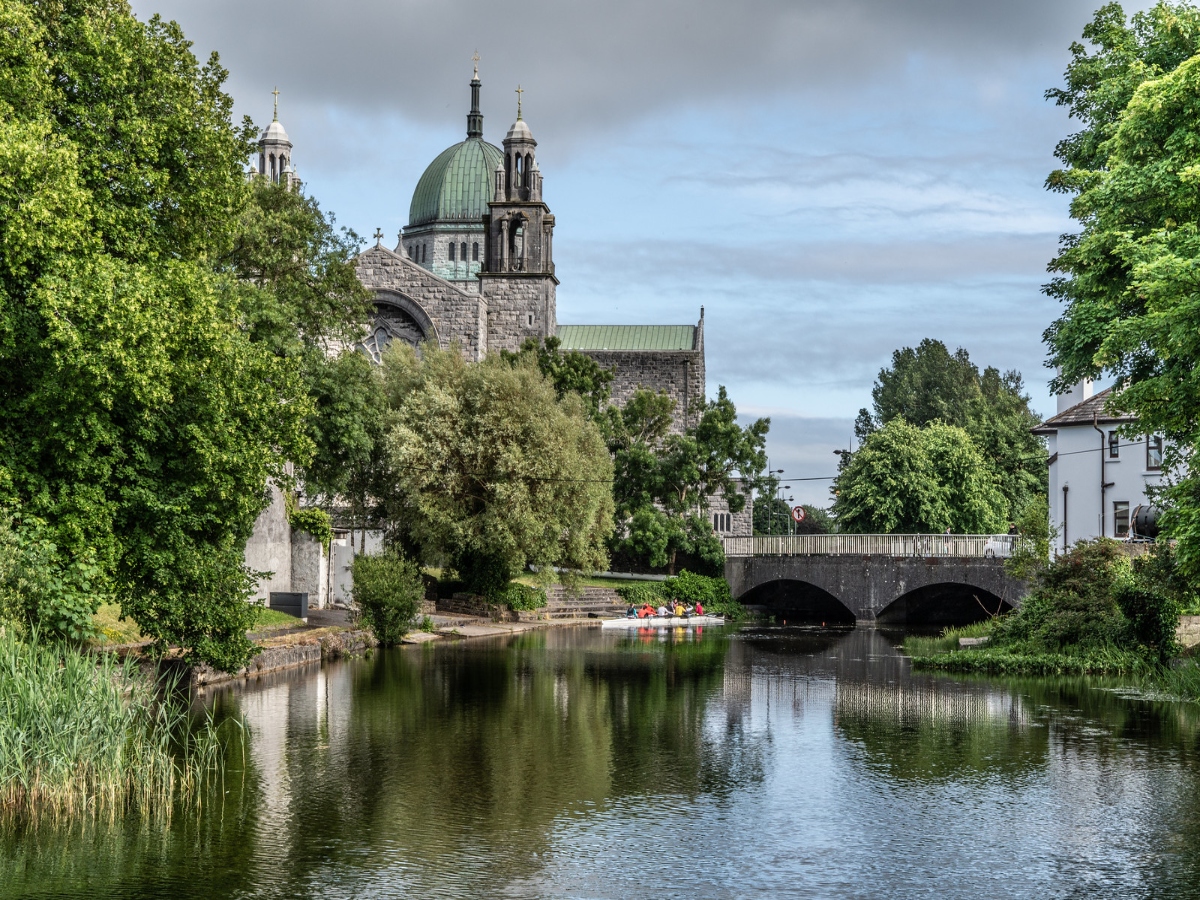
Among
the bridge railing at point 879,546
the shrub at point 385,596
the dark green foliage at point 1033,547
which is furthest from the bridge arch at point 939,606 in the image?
the shrub at point 385,596

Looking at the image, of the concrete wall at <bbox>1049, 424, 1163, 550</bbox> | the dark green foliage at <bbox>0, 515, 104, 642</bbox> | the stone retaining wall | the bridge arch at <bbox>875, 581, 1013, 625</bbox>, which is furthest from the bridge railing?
the dark green foliage at <bbox>0, 515, 104, 642</bbox>

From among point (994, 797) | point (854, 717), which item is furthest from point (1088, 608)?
point (994, 797)

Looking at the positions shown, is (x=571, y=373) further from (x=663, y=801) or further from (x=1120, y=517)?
(x=663, y=801)

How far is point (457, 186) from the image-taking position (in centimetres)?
8306

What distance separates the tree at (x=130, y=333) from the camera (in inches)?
654

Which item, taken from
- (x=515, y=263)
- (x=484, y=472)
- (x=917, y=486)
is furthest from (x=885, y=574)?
(x=515, y=263)

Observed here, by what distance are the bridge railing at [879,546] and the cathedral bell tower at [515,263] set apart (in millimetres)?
16612

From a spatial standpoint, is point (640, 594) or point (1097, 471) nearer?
Result: point (1097, 471)

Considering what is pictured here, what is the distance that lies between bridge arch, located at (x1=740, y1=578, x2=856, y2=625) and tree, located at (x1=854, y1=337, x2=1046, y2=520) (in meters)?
15.3

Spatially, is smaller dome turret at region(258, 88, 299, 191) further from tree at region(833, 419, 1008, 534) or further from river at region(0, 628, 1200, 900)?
river at region(0, 628, 1200, 900)

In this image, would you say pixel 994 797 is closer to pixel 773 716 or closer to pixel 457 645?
pixel 773 716

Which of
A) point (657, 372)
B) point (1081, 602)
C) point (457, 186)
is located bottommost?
point (1081, 602)

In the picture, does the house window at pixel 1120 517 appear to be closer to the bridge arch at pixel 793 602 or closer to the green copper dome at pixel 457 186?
the bridge arch at pixel 793 602

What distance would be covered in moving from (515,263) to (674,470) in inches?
667
